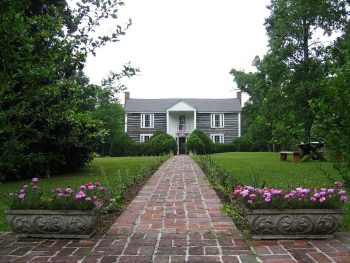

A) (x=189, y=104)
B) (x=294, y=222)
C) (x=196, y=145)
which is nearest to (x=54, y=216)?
(x=294, y=222)

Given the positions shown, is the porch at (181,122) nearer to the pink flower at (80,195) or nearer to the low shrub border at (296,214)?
the pink flower at (80,195)

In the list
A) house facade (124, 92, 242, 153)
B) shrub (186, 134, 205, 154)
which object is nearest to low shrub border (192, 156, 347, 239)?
shrub (186, 134, 205, 154)

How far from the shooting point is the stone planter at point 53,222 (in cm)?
492

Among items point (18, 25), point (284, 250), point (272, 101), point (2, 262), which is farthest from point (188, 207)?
point (272, 101)

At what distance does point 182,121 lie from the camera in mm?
45875

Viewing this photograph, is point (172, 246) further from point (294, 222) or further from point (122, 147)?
point (122, 147)

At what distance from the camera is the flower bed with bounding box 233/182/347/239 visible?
4801 millimetres

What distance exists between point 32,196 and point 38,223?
1.25ft

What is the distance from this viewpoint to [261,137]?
125ft

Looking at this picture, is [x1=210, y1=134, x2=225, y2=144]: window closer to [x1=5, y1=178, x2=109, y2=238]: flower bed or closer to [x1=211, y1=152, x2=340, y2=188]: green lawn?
[x1=211, y1=152, x2=340, y2=188]: green lawn

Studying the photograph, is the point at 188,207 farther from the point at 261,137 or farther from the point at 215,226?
the point at 261,137

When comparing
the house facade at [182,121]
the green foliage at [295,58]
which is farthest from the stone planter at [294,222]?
the house facade at [182,121]

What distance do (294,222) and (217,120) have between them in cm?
4094

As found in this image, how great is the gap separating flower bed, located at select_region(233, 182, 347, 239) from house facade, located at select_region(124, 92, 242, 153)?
39.7 m
